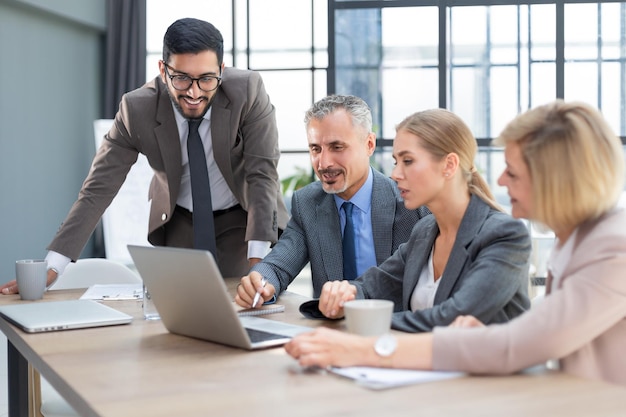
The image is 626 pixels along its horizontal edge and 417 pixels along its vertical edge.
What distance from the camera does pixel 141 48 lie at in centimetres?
862

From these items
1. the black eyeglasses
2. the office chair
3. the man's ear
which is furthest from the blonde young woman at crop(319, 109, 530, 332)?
the office chair

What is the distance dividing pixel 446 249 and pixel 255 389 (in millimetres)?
860

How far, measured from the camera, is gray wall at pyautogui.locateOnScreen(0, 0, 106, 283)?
23.2 feet

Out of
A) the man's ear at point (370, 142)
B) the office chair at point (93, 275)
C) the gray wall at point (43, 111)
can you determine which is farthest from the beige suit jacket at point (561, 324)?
the gray wall at point (43, 111)

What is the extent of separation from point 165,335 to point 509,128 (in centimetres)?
85

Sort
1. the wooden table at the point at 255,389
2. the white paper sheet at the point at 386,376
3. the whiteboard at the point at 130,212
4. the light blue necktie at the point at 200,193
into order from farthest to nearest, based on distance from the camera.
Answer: the whiteboard at the point at 130,212 < the light blue necktie at the point at 200,193 < the white paper sheet at the point at 386,376 < the wooden table at the point at 255,389

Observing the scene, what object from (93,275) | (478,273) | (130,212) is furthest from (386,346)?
(130,212)

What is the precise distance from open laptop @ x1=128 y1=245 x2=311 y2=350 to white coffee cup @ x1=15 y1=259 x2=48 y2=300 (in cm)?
69

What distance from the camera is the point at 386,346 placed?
143cm

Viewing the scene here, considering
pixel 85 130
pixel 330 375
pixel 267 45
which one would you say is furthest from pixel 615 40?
pixel 330 375

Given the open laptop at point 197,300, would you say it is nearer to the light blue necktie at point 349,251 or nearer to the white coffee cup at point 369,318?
the white coffee cup at point 369,318

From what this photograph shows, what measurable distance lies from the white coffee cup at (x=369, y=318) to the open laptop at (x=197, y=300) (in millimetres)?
164

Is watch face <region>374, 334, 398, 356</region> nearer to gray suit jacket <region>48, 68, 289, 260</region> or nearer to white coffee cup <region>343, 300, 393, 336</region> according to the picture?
white coffee cup <region>343, 300, 393, 336</region>

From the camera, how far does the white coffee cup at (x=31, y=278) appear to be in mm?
2486
